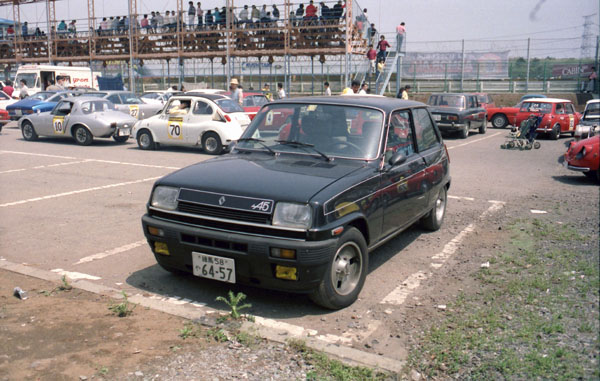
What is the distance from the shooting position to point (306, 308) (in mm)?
4535

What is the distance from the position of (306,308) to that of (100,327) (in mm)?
1598

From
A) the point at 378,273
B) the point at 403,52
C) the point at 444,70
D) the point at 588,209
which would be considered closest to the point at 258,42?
→ the point at 403,52

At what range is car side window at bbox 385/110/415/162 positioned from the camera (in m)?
5.39

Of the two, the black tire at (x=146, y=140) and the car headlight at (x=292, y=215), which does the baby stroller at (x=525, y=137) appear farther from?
the car headlight at (x=292, y=215)

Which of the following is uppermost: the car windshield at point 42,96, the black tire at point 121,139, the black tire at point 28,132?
the car windshield at point 42,96

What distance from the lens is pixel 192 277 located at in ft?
17.1

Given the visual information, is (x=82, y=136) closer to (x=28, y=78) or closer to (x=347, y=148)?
(x=347, y=148)

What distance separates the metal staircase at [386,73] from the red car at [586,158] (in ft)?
52.0

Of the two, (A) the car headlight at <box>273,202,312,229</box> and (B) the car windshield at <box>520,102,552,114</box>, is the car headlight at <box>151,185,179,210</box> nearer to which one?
(A) the car headlight at <box>273,202,312,229</box>

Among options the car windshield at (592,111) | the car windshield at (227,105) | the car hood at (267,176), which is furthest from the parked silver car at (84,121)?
the car windshield at (592,111)

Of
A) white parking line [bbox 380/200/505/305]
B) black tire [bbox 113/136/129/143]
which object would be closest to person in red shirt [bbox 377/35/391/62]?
black tire [bbox 113/136/129/143]

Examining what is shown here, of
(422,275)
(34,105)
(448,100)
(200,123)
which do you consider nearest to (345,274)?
(422,275)

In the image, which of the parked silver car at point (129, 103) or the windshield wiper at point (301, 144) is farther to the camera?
the parked silver car at point (129, 103)

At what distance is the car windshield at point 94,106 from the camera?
56.2ft
